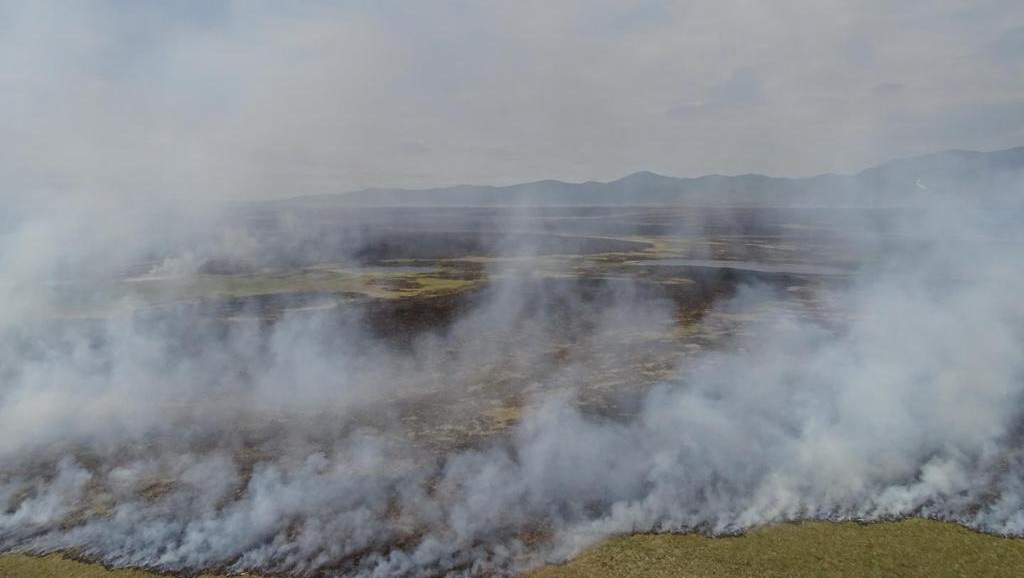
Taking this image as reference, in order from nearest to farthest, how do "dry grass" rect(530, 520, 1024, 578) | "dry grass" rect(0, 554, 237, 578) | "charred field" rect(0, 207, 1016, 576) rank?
"dry grass" rect(530, 520, 1024, 578)
"dry grass" rect(0, 554, 237, 578)
"charred field" rect(0, 207, 1016, 576)

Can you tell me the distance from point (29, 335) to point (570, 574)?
91.5 ft

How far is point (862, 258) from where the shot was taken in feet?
173

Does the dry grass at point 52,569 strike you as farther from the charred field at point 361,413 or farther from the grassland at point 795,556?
the charred field at point 361,413

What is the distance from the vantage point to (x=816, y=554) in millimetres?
11492

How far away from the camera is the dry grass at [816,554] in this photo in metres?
11.0

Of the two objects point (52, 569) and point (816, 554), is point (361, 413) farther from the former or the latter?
point (816, 554)

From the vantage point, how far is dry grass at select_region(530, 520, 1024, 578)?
434 inches

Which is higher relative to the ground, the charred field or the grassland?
the charred field

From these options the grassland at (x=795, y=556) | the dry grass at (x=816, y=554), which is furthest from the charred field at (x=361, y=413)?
the dry grass at (x=816, y=554)

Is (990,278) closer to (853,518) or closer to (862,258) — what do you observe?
(862,258)

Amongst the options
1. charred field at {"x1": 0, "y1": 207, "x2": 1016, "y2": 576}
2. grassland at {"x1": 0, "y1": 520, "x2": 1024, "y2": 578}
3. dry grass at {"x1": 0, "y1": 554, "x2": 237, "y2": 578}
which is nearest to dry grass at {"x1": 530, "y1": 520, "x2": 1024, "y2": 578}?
grassland at {"x1": 0, "y1": 520, "x2": 1024, "y2": 578}

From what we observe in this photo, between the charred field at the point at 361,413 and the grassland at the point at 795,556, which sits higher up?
Result: the charred field at the point at 361,413

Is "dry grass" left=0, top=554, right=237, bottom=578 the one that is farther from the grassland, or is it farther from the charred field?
the charred field

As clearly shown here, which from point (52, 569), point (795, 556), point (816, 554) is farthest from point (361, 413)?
point (816, 554)
